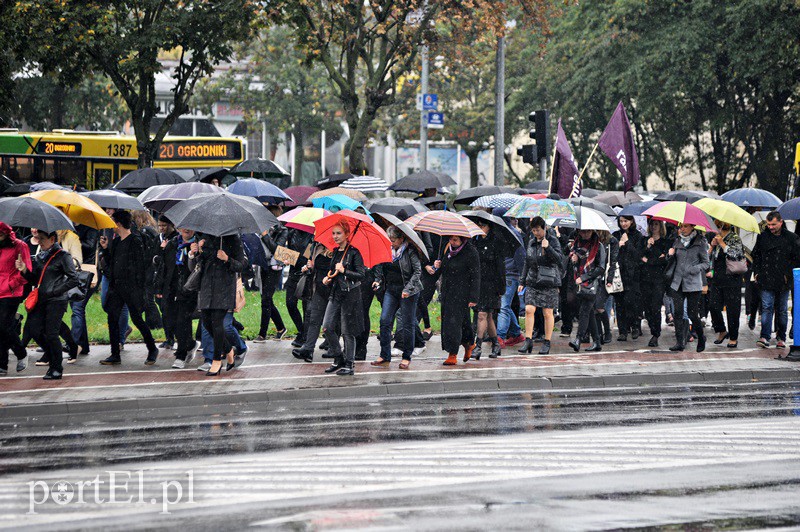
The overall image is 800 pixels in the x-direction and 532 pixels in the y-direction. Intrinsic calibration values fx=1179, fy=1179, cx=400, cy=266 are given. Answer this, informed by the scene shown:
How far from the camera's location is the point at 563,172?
1756 cm

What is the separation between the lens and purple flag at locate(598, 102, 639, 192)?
57.9 ft

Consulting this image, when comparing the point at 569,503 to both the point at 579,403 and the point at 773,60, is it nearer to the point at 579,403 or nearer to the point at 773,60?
the point at 579,403

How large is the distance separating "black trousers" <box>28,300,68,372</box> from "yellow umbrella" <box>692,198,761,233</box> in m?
8.17

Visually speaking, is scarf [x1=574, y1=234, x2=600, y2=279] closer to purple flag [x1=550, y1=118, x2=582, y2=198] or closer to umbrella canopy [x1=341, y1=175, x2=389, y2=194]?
purple flag [x1=550, y1=118, x2=582, y2=198]

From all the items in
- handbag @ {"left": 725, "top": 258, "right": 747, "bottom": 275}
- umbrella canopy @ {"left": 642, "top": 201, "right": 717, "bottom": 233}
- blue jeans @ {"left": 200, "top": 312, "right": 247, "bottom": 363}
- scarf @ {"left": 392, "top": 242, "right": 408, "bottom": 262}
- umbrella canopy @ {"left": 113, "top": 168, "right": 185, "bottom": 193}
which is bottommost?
blue jeans @ {"left": 200, "top": 312, "right": 247, "bottom": 363}

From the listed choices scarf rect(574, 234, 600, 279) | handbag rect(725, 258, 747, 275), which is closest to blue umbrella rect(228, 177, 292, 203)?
scarf rect(574, 234, 600, 279)

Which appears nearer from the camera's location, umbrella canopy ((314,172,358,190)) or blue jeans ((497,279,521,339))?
blue jeans ((497,279,521,339))

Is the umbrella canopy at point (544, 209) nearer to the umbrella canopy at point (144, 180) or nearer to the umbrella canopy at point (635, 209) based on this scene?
the umbrella canopy at point (635, 209)

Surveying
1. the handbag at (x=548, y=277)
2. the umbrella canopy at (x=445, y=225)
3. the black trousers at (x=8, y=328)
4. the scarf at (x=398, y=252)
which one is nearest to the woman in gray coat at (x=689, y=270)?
the handbag at (x=548, y=277)

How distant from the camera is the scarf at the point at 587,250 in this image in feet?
50.9

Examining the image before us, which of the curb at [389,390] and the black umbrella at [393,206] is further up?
the black umbrella at [393,206]

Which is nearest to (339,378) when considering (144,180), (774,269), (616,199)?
(774,269)

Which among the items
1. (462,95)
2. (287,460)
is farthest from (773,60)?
(287,460)
